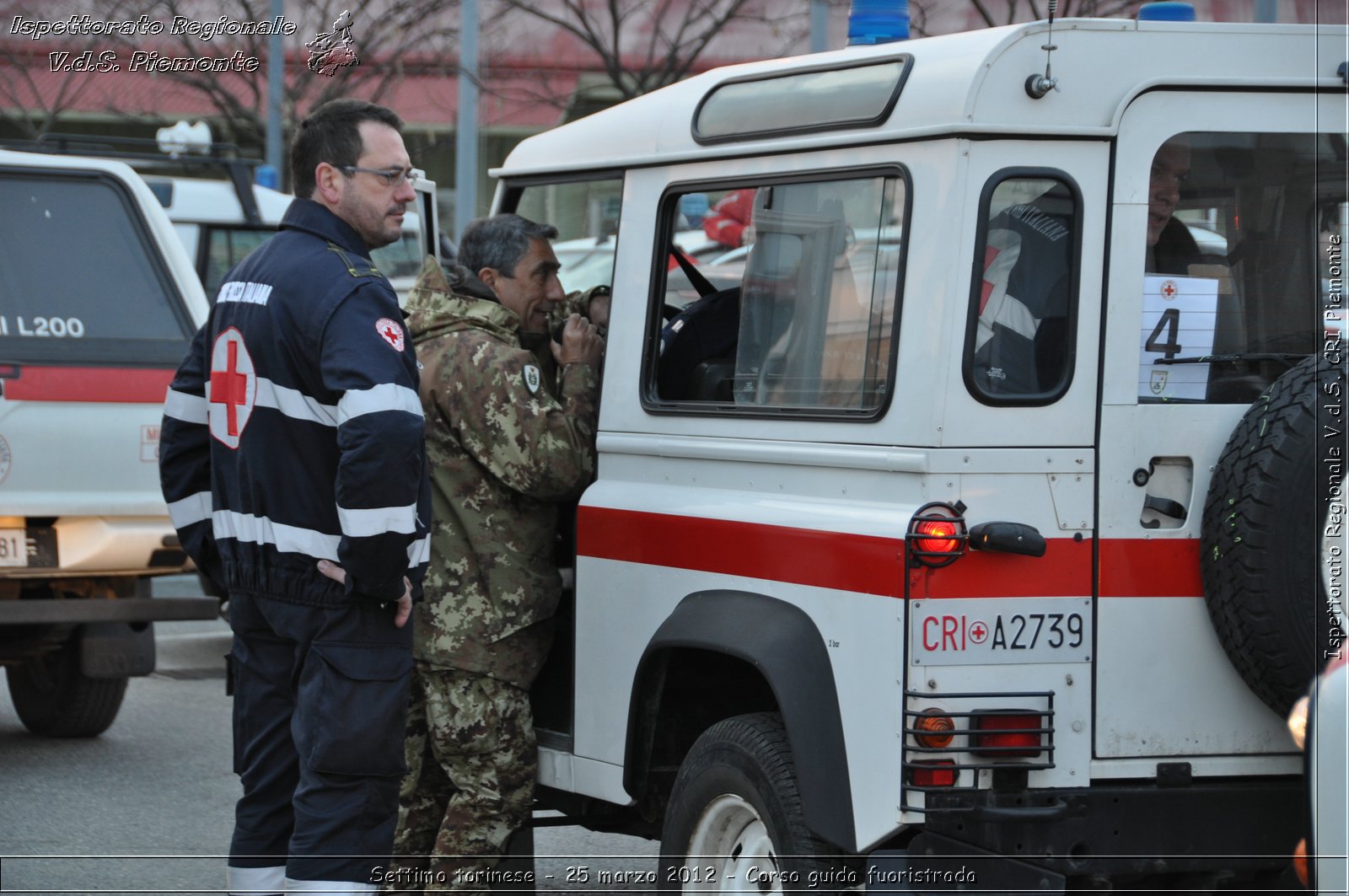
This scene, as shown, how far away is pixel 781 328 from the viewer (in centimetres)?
404

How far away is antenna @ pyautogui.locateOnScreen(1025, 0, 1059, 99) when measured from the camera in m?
3.49

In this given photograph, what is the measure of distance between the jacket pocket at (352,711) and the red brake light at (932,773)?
132cm

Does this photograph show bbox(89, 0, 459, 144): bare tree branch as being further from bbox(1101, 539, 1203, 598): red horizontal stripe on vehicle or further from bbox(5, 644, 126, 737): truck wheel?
bbox(1101, 539, 1203, 598): red horizontal stripe on vehicle

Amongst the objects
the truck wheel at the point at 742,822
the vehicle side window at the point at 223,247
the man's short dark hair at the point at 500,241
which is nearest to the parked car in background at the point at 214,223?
the vehicle side window at the point at 223,247

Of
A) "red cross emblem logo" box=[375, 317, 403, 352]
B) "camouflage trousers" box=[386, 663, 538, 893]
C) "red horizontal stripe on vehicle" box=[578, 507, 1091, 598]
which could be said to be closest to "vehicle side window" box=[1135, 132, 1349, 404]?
"red horizontal stripe on vehicle" box=[578, 507, 1091, 598]

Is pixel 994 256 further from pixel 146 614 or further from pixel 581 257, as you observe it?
pixel 581 257

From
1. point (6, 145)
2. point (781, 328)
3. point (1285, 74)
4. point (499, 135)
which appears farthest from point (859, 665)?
point (499, 135)

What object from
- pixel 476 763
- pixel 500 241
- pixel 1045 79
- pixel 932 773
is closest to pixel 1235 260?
pixel 1045 79

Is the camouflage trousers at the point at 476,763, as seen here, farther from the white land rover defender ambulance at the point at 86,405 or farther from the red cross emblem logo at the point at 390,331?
the white land rover defender ambulance at the point at 86,405

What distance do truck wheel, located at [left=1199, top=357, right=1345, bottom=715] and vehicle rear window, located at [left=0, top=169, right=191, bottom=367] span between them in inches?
184

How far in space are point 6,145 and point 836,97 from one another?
506 cm

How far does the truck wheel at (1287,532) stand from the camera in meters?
3.39

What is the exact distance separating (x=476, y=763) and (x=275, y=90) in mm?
12182

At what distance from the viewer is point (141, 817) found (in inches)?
244
